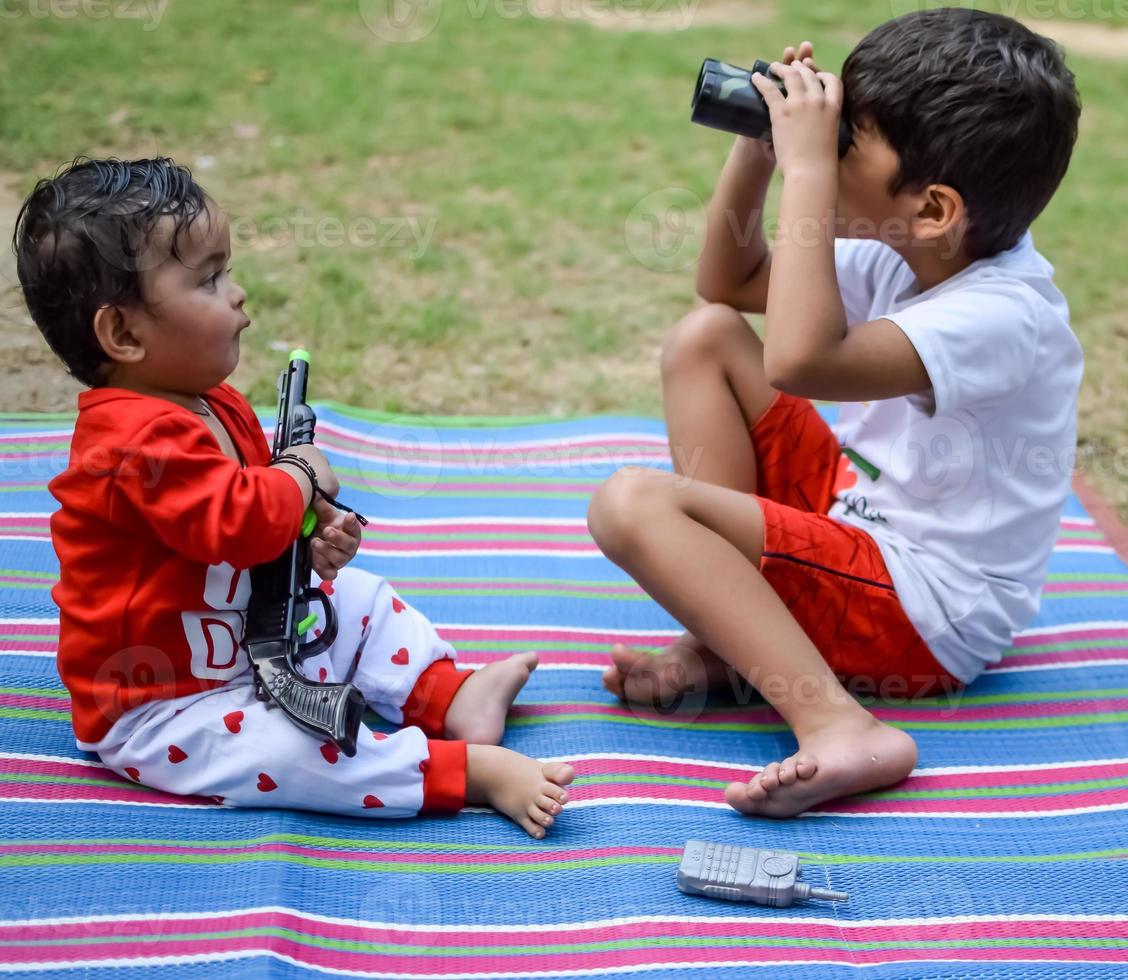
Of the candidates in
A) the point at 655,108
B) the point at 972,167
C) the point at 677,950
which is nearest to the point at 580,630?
the point at 677,950

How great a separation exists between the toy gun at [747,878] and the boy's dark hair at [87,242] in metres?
1.12

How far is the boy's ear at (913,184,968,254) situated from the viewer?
6.66 ft

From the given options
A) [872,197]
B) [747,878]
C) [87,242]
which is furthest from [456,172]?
[747,878]

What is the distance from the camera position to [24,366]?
11.0ft

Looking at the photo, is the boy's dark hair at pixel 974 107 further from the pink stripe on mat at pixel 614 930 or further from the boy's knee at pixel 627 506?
the pink stripe on mat at pixel 614 930

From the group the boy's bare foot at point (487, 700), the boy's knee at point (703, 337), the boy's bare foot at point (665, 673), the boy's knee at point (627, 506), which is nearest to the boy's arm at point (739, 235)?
the boy's knee at point (703, 337)

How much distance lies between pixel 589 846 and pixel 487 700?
1.07ft

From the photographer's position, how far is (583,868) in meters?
1.84

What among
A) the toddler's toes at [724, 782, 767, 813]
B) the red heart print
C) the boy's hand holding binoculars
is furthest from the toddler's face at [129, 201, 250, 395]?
the red heart print

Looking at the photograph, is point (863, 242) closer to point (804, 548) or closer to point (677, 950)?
point (804, 548)

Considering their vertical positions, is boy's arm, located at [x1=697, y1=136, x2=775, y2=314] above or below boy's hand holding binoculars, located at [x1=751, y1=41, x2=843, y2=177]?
below

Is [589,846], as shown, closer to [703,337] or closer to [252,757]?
[252,757]

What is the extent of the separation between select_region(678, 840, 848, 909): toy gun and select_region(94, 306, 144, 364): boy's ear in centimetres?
106

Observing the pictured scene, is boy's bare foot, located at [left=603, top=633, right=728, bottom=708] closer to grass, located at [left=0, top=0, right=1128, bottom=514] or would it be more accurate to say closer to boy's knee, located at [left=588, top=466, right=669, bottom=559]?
boy's knee, located at [left=588, top=466, right=669, bottom=559]
